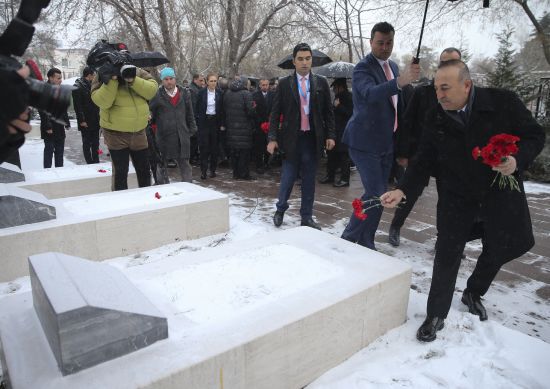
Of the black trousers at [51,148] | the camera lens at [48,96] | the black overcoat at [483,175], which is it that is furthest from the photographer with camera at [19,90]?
the black trousers at [51,148]

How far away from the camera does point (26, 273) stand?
140 inches

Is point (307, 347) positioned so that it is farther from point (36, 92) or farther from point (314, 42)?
point (314, 42)

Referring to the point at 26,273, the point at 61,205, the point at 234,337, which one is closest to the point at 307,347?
the point at 234,337

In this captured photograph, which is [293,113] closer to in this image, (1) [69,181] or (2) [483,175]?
(2) [483,175]

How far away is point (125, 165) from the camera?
4.93 metres

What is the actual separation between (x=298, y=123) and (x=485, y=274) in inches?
96.7

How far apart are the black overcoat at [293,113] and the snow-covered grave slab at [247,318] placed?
173 centimetres

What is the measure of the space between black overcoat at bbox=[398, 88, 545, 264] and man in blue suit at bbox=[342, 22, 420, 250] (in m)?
0.94

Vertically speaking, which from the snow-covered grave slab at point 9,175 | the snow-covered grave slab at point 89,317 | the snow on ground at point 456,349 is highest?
the snow-covered grave slab at point 9,175

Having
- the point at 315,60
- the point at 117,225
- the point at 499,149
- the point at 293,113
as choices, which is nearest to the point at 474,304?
the point at 499,149

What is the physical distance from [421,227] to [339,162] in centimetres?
A: 287

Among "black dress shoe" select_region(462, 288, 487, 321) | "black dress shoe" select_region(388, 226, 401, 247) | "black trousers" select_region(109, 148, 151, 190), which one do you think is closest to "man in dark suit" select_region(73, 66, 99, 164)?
"black trousers" select_region(109, 148, 151, 190)

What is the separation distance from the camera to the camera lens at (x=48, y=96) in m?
1.47

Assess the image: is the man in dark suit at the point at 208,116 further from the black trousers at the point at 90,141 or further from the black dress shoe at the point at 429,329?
the black dress shoe at the point at 429,329
